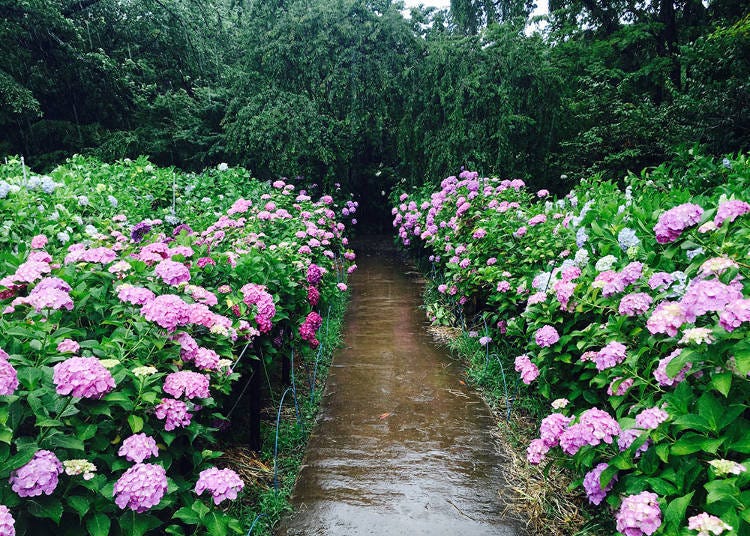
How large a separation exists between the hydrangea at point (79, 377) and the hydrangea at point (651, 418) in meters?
1.71

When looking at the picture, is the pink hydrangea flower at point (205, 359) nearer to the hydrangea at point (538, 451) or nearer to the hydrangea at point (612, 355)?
the hydrangea at point (538, 451)

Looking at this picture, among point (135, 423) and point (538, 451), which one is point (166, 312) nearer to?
point (135, 423)

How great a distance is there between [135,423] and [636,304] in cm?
185

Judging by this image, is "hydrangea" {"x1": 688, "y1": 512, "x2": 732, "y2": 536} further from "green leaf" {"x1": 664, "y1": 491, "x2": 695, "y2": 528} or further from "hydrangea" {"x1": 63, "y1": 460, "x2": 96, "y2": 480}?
"hydrangea" {"x1": 63, "y1": 460, "x2": 96, "y2": 480}

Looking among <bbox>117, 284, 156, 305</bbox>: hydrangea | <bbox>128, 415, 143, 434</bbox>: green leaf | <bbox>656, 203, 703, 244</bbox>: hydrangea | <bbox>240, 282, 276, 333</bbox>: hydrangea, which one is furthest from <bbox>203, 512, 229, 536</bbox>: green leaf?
<bbox>656, 203, 703, 244</bbox>: hydrangea

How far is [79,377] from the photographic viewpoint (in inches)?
57.5

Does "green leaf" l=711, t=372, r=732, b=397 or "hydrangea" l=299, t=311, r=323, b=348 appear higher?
"green leaf" l=711, t=372, r=732, b=397

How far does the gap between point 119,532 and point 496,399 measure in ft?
9.18

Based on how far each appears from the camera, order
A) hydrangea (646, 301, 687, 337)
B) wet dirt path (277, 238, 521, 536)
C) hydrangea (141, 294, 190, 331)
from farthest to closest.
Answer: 1. wet dirt path (277, 238, 521, 536)
2. hydrangea (141, 294, 190, 331)
3. hydrangea (646, 301, 687, 337)

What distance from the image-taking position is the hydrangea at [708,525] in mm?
1259

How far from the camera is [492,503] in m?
2.49

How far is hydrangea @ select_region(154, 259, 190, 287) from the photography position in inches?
83.9

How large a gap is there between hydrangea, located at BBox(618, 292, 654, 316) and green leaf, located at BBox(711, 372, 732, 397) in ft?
1.64

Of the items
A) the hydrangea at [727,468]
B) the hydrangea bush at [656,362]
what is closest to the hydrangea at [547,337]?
the hydrangea bush at [656,362]
